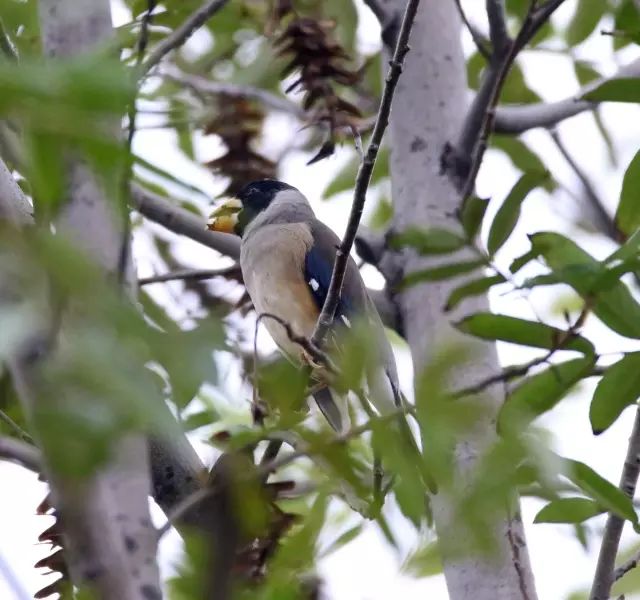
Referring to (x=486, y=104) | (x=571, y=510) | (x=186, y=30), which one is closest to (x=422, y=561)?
(x=571, y=510)

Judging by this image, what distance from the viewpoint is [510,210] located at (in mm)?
2182

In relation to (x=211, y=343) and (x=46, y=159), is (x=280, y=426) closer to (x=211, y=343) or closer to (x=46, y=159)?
(x=211, y=343)

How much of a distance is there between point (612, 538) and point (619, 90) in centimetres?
82

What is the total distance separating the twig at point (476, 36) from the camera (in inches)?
116

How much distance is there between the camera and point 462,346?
1050 mm

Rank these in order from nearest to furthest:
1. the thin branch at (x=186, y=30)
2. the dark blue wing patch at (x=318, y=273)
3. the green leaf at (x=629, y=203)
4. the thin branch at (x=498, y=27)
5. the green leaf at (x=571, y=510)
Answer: the green leaf at (x=571, y=510) < the green leaf at (x=629, y=203) < the thin branch at (x=186, y=30) < the thin branch at (x=498, y=27) < the dark blue wing patch at (x=318, y=273)

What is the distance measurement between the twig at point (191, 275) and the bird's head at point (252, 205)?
597 millimetres

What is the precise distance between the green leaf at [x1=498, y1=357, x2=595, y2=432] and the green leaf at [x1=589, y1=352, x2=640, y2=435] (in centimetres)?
4

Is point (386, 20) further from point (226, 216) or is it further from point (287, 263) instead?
point (226, 216)

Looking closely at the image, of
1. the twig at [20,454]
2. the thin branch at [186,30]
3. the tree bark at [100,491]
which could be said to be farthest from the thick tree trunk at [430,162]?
the twig at [20,454]

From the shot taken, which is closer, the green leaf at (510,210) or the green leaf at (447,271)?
the green leaf at (447,271)

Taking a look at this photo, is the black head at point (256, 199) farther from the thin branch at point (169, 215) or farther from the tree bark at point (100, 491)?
the tree bark at point (100, 491)

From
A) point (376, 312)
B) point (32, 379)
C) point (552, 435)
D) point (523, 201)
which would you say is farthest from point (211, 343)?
point (376, 312)

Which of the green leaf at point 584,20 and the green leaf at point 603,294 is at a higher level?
the green leaf at point 584,20
